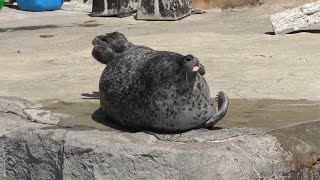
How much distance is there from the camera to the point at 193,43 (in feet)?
24.3

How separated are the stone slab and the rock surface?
4.19 meters

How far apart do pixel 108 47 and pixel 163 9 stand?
5613 millimetres

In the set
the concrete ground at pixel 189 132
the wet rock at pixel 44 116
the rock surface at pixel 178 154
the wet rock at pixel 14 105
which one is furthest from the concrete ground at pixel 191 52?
the rock surface at pixel 178 154

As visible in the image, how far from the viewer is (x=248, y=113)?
13.7ft

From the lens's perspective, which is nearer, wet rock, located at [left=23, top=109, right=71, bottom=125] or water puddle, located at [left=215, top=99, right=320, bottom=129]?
water puddle, located at [left=215, top=99, right=320, bottom=129]

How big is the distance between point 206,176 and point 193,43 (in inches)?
163

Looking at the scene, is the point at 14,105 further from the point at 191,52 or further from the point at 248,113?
the point at 191,52

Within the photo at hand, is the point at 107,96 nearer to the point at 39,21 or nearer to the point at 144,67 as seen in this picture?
the point at 144,67

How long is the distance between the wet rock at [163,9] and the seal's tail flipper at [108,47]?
5475 millimetres

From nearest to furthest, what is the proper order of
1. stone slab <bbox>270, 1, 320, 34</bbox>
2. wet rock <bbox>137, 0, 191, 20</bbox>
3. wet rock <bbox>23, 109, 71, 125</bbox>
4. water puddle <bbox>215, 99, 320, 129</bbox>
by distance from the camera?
1. water puddle <bbox>215, 99, 320, 129</bbox>
2. wet rock <bbox>23, 109, 71, 125</bbox>
3. stone slab <bbox>270, 1, 320, 34</bbox>
4. wet rock <bbox>137, 0, 191, 20</bbox>

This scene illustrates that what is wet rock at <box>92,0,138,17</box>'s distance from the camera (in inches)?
431

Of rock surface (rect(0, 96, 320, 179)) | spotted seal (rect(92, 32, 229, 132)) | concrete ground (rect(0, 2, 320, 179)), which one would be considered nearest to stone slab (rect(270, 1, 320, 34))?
concrete ground (rect(0, 2, 320, 179))

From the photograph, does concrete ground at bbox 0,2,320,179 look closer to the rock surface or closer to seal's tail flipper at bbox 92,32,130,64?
the rock surface

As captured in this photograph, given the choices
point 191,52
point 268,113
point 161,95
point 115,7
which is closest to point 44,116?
point 161,95
